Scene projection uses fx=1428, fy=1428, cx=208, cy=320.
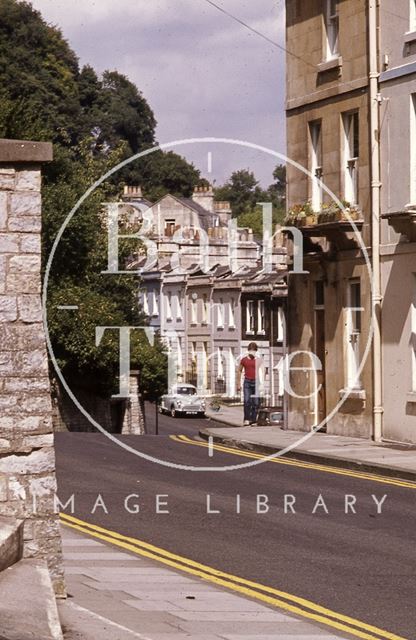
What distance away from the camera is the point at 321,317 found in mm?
32438

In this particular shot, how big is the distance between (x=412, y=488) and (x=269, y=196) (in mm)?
→ 123909

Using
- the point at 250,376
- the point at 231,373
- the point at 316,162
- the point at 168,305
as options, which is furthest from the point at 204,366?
the point at 250,376

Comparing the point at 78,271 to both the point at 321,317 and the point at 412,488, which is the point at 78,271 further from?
the point at 412,488

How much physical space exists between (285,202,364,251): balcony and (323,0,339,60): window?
3.50 m

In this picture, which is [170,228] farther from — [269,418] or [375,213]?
[375,213]

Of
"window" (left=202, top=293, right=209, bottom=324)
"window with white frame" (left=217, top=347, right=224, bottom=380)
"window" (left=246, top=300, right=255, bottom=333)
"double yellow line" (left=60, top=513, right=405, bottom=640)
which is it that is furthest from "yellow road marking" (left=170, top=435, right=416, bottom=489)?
"window" (left=202, top=293, right=209, bottom=324)

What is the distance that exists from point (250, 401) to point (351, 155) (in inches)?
258

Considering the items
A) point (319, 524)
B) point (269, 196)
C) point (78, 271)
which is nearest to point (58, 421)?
point (78, 271)

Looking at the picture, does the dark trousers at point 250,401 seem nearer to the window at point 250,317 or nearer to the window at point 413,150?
the window at point 413,150

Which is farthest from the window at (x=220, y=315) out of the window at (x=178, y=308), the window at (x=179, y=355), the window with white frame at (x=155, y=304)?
the window with white frame at (x=155, y=304)

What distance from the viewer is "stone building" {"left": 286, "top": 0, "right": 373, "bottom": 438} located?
3003 cm

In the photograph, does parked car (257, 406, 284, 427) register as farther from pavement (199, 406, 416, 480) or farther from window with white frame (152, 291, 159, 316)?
window with white frame (152, 291, 159, 316)

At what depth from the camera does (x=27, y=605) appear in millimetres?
8438

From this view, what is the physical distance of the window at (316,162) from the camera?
1262 inches
